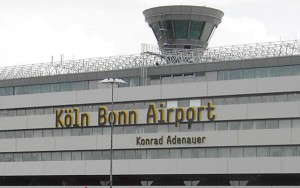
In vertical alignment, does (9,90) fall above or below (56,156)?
above

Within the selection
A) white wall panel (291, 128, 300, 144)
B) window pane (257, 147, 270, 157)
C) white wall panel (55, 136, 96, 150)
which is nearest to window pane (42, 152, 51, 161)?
white wall panel (55, 136, 96, 150)

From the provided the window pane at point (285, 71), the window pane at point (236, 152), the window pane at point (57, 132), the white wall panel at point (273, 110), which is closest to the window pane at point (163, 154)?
the window pane at point (236, 152)

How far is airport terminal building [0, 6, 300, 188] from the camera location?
7306 cm

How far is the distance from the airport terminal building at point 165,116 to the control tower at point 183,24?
0.12 metres

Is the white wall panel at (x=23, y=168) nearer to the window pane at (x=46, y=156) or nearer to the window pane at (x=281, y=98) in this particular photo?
the window pane at (x=46, y=156)

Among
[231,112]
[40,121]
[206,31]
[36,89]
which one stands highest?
[206,31]

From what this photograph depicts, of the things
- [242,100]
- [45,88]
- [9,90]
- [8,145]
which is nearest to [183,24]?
[242,100]

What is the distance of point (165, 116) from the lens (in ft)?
258

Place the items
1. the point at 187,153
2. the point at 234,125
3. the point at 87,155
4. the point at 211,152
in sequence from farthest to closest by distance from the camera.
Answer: the point at 87,155, the point at 187,153, the point at 211,152, the point at 234,125

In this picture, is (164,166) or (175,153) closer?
(175,153)

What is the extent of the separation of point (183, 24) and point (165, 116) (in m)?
13.0

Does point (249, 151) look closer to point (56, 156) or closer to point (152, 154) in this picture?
point (152, 154)

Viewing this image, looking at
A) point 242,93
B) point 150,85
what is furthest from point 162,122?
Result: point 242,93

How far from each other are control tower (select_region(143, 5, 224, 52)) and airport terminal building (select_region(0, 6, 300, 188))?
12cm
